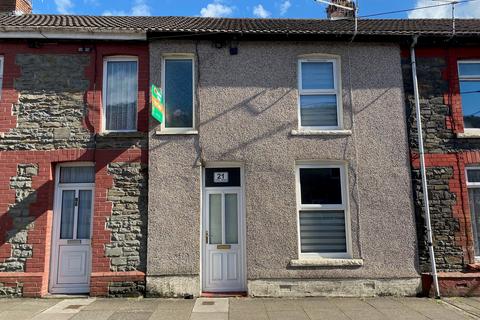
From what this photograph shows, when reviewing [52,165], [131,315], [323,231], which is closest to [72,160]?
[52,165]

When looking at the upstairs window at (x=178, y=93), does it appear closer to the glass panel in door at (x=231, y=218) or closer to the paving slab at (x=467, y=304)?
the glass panel in door at (x=231, y=218)

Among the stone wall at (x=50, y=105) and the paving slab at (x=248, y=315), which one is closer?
the paving slab at (x=248, y=315)

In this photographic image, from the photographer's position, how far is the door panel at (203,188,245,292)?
8133 mm

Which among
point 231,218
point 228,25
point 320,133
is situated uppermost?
point 228,25

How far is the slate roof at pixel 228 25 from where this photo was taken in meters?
8.54

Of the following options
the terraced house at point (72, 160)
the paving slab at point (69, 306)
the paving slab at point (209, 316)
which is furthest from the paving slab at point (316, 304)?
the paving slab at point (69, 306)

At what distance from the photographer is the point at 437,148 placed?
8.52 metres

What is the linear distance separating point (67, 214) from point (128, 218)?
1.37 metres

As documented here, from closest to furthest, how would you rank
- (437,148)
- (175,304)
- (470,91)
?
(175,304)
(437,148)
(470,91)

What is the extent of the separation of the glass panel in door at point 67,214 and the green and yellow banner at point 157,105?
2453 mm

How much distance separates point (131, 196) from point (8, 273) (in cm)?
Answer: 279

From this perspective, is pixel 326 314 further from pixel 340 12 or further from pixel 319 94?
pixel 340 12

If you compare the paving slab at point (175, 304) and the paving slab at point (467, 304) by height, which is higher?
the paving slab at point (175, 304)

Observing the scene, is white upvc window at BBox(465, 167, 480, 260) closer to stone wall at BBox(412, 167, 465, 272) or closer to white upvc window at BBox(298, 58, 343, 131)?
stone wall at BBox(412, 167, 465, 272)
